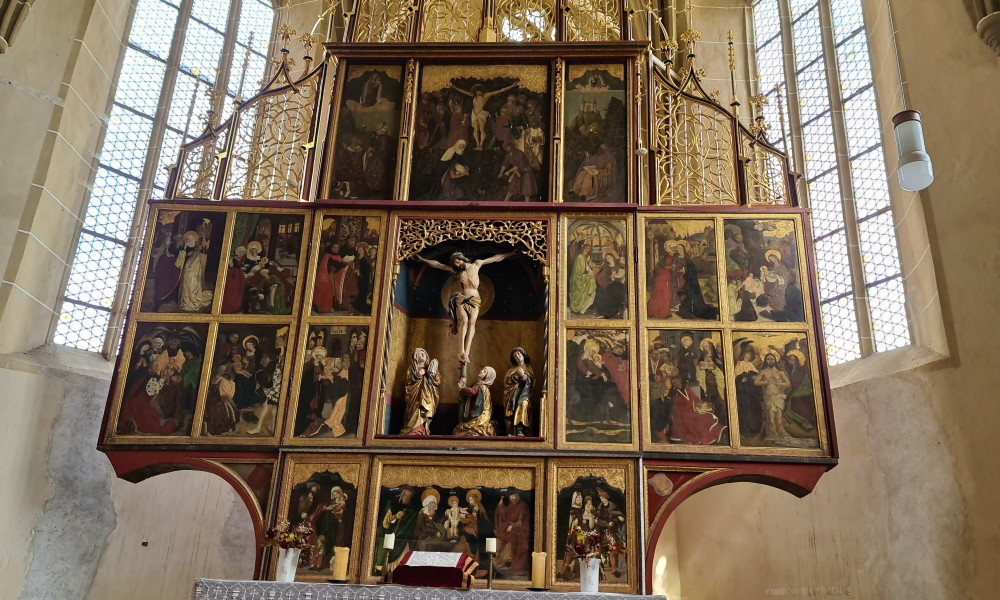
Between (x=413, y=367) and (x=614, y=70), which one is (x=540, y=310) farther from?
(x=614, y=70)

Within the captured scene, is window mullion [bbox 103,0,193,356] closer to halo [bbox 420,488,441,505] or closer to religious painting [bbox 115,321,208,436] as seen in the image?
religious painting [bbox 115,321,208,436]

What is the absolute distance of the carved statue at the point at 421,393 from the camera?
9500 millimetres

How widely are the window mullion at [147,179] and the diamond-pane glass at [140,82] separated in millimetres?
86

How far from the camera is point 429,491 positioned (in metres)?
8.89

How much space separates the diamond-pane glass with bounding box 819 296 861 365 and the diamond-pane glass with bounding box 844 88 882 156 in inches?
78.4

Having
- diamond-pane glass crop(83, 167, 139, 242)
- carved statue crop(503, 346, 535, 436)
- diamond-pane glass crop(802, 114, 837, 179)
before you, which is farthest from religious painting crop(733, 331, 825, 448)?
diamond-pane glass crop(83, 167, 139, 242)

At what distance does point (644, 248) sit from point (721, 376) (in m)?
1.63

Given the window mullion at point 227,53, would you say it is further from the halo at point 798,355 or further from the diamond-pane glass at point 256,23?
the halo at point 798,355

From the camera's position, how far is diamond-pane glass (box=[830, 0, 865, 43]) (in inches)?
473

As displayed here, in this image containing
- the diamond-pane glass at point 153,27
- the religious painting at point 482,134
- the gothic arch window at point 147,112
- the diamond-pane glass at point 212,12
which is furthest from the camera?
the diamond-pane glass at point 212,12

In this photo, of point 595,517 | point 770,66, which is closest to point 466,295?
point 595,517

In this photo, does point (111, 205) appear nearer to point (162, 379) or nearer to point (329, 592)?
point (162, 379)

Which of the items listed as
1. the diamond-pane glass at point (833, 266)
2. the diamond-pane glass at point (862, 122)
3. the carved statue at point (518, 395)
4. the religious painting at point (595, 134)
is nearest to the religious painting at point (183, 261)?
the carved statue at point (518, 395)

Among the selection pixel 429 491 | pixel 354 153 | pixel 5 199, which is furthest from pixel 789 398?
pixel 5 199
